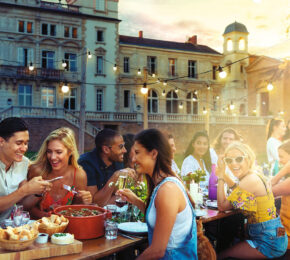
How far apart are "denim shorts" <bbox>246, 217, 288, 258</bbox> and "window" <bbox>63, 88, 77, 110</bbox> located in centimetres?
2728

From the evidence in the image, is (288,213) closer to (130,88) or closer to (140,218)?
(140,218)

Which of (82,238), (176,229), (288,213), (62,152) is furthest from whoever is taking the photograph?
(288,213)

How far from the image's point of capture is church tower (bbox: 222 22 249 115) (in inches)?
1410

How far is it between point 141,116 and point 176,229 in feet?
78.8

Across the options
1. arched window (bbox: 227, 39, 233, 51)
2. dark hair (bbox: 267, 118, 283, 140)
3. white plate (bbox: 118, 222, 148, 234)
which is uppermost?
arched window (bbox: 227, 39, 233, 51)

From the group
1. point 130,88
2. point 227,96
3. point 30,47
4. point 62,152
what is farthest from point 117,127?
point 62,152

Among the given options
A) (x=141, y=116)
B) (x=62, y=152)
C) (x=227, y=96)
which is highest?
(x=227, y=96)

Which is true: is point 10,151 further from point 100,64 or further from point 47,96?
point 100,64

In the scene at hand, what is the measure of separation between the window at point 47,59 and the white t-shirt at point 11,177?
2656 cm

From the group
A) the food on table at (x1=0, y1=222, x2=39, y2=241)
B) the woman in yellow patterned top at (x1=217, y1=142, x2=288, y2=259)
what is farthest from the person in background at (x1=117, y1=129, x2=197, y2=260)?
the woman in yellow patterned top at (x1=217, y1=142, x2=288, y2=259)

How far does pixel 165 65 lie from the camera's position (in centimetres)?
3331

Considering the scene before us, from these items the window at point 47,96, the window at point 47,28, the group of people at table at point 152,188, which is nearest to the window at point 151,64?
the window at point 47,28

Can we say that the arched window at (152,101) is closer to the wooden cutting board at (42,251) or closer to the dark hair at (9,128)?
the dark hair at (9,128)

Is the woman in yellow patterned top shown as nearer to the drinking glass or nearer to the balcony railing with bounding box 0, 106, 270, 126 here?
the drinking glass
